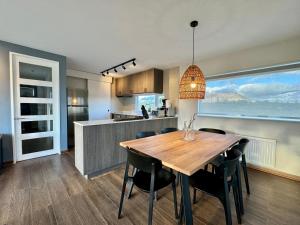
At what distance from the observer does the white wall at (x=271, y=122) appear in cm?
248

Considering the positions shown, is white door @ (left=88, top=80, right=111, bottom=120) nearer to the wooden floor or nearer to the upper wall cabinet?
the upper wall cabinet

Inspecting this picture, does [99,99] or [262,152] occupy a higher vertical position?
[99,99]

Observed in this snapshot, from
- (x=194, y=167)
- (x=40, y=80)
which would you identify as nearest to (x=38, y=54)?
(x=40, y=80)

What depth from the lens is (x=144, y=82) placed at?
472 cm

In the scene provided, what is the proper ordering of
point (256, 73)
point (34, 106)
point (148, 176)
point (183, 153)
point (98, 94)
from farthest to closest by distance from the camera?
point (98, 94)
point (34, 106)
point (256, 73)
point (148, 176)
point (183, 153)

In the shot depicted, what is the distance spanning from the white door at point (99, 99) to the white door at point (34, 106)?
74.2 inches

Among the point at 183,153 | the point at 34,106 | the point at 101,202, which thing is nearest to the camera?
the point at 183,153

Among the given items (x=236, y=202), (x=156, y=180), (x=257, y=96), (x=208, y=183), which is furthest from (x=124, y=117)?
(x=236, y=202)

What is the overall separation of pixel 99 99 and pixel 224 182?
521cm

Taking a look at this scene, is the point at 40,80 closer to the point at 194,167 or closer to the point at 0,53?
the point at 0,53

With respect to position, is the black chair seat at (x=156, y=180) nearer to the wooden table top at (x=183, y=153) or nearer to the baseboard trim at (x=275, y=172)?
the wooden table top at (x=183, y=153)

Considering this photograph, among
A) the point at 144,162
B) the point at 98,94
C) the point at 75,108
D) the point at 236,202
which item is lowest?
the point at 236,202

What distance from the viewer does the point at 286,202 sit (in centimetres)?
191

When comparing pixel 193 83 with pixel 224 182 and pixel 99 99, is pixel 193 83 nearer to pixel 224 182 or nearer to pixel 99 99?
pixel 224 182
